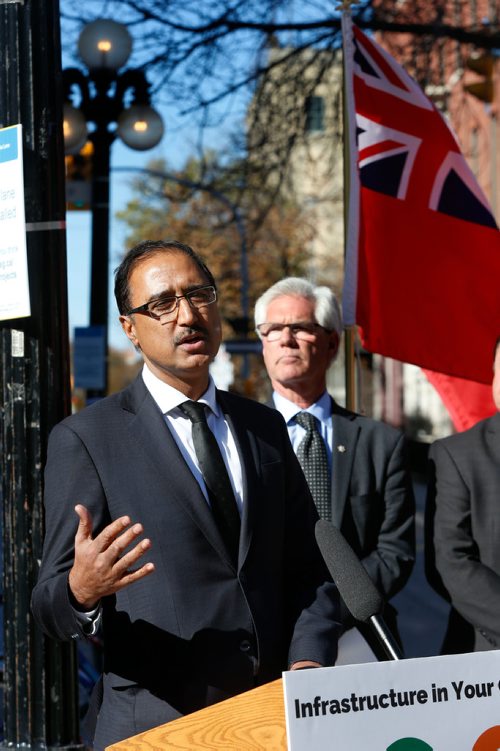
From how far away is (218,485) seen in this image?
2.84 m

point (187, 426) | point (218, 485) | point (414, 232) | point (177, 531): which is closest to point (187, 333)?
point (187, 426)

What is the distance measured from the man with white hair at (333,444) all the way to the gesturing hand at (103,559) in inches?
71.8

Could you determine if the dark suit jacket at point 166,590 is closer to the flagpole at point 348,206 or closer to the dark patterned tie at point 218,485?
the dark patterned tie at point 218,485

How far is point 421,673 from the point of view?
2.10 metres

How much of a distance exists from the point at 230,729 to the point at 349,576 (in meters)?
0.44

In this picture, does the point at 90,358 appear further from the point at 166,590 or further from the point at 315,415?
the point at 166,590

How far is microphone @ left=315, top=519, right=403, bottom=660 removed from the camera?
7.47ft

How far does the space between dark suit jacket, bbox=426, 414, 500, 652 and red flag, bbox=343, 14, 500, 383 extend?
1518 mm

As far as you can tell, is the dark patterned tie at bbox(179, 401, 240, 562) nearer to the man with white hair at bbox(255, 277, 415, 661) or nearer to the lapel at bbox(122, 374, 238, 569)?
the lapel at bbox(122, 374, 238, 569)

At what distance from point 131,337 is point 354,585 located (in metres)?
1.06

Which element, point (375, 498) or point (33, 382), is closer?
point (33, 382)

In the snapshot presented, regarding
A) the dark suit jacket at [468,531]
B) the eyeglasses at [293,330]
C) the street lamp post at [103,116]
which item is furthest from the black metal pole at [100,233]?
the dark suit jacket at [468,531]

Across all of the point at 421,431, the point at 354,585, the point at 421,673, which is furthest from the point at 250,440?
the point at 421,431

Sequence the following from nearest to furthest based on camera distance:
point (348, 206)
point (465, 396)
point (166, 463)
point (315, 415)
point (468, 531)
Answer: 1. point (166, 463)
2. point (468, 531)
3. point (315, 415)
4. point (348, 206)
5. point (465, 396)
